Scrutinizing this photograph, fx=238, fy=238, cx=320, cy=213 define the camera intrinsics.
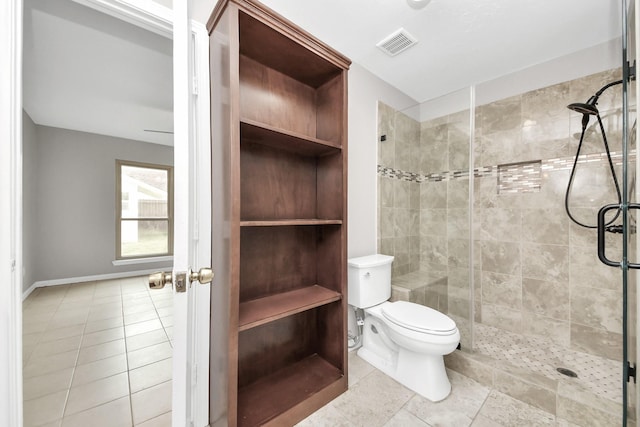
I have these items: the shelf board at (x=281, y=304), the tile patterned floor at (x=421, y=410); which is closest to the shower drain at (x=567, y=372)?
the tile patterned floor at (x=421, y=410)

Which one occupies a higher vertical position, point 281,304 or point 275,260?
point 275,260

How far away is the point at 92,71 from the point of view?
2.15 meters

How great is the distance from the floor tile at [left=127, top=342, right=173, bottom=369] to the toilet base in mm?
1524

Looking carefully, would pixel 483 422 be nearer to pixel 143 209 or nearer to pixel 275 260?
pixel 275 260

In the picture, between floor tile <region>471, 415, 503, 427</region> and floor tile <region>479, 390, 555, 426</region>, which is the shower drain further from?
floor tile <region>471, 415, 503, 427</region>

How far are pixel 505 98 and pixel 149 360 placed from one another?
371 centimetres

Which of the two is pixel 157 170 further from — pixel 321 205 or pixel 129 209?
pixel 321 205

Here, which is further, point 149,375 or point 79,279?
point 79,279

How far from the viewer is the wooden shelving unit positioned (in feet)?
3.49

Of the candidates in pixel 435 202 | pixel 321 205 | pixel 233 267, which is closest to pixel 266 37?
pixel 321 205

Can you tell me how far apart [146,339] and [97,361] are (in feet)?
1.08

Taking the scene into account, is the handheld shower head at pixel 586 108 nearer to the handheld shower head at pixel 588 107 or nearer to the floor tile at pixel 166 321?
the handheld shower head at pixel 588 107

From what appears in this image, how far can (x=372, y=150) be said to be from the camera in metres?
2.13

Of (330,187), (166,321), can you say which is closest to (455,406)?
(330,187)
